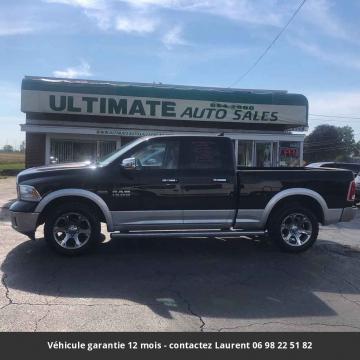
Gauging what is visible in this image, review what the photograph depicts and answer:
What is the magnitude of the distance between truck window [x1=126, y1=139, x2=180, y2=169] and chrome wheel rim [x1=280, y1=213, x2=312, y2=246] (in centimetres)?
213

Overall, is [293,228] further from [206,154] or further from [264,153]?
[264,153]

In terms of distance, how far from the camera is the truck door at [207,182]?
7.51 m

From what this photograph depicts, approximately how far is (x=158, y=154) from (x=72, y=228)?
70.2 inches

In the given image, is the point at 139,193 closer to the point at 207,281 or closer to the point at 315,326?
the point at 207,281

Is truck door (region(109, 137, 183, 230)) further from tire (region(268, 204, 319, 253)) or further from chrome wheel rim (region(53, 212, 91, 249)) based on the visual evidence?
tire (region(268, 204, 319, 253))

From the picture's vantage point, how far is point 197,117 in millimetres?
21031

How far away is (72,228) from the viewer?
286 inches

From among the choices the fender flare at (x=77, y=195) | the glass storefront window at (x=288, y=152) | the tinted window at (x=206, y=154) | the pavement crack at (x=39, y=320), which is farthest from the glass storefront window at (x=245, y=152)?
the pavement crack at (x=39, y=320)

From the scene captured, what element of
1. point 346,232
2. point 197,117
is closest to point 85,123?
point 197,117

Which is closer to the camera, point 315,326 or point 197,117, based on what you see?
point 315,326

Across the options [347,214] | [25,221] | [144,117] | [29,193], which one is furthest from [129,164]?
[144,117]
